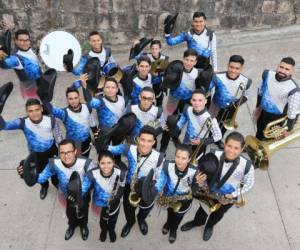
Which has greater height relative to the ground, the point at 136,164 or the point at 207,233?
the point at 136,164

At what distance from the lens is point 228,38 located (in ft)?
27.5

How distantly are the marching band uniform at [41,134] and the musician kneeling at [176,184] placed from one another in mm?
1597

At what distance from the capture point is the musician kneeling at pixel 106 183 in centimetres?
423

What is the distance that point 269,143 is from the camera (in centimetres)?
531

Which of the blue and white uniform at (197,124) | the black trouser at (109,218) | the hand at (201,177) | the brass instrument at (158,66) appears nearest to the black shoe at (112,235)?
the black trouser at (109,218)

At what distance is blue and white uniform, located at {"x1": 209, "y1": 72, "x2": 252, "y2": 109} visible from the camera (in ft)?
18.0

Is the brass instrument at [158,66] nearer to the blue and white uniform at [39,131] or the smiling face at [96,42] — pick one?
the smiling face at [96,42]

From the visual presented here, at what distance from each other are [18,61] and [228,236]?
3875 millimetres

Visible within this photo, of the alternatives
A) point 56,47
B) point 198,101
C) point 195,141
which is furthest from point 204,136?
point 56,47

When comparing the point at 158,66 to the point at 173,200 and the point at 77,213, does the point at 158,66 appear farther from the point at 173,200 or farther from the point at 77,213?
the point at 77,213

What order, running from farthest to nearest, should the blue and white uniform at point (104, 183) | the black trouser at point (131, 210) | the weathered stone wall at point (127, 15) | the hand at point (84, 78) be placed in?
the weathered stone wall at point (127, 15)
the hand at point (84, 78)
the black trouser at point (131, 210)
the blue and white uniform at point (104, 183)

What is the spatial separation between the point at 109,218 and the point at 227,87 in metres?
2.45

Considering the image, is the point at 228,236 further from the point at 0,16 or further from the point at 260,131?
the point at 0,16

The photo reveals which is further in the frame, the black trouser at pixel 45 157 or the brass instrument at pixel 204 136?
the black trouser at pixel 45 157
